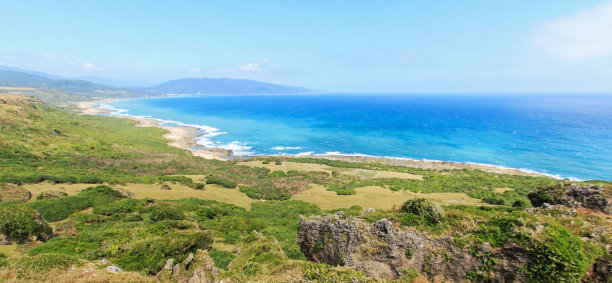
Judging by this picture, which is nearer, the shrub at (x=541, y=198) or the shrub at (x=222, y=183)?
the shrub at (x=541, y=198)

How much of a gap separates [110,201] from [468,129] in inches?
4716

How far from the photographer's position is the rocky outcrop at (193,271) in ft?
29.3

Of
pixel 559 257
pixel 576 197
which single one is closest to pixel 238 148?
pixel 576 197

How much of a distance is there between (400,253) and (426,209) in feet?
8.73

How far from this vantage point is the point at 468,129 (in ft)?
339

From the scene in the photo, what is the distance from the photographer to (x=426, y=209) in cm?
1148

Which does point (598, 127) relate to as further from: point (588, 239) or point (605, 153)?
point (588, 239)

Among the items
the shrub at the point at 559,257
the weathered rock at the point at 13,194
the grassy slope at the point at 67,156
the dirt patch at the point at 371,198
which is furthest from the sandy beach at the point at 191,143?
the shrub at the point at 559,257

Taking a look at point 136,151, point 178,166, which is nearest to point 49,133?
point 136,151

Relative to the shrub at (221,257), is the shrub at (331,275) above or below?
above

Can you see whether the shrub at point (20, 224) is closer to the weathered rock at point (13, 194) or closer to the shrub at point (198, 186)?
the weathered rock at point (13, 194)

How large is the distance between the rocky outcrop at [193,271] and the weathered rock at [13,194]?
18.9 metres

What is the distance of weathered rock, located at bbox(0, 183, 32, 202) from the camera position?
62.6ft

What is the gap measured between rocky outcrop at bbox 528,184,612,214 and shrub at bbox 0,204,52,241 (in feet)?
97.4
